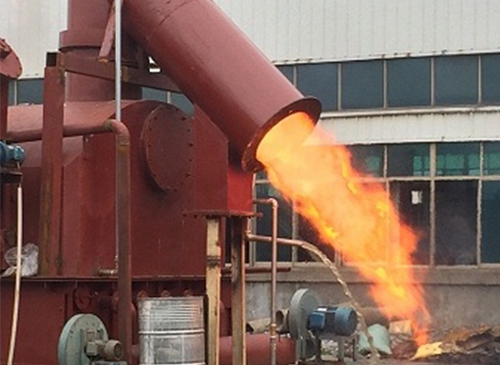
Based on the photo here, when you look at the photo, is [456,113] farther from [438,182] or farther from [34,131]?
[34,131]

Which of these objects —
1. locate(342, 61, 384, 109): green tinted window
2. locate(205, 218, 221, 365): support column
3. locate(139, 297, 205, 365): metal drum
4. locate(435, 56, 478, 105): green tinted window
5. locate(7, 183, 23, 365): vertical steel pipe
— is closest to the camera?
locate(139, 297, 205, 365): metal drum

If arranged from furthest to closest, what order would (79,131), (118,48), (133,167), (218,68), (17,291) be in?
1. (133,167)
2. (118,48)
3. (79,131)
4. (218,68)
5. (17,291)

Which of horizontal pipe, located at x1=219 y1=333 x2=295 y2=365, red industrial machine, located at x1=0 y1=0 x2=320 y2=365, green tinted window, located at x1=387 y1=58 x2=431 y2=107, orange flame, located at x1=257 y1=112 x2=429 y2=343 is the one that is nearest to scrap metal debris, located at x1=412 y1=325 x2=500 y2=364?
orange flame, located at x1=257 y1=112 x2=429 y2=343

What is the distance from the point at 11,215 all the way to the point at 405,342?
10447 millimetres

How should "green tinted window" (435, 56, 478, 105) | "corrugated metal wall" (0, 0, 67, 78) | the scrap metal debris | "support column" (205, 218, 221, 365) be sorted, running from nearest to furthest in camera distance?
"support column" (205, 218, 221, 365) < the scrap metal debris < "green tinted window" (435, 56, 478, 105) < "corrugated metal wall" (0, 0, 67, 78)

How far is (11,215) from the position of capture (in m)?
7.32

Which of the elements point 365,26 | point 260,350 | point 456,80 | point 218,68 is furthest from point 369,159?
point 218,68

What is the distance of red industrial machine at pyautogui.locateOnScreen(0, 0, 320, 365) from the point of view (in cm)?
684

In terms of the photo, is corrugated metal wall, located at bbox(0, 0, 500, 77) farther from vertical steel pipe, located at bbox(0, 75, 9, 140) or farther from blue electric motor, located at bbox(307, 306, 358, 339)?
vertical steel pipe, located at bbox(0, 75, 9, 140)

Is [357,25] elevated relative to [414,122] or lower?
elevated

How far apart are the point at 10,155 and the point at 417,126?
38.2 feet

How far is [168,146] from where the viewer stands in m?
7.93

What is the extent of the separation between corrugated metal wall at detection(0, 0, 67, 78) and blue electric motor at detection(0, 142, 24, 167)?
12.6 meters

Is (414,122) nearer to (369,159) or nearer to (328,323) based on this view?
(369,159)
